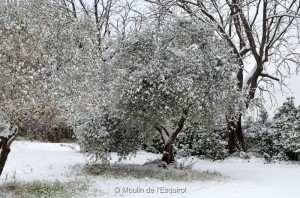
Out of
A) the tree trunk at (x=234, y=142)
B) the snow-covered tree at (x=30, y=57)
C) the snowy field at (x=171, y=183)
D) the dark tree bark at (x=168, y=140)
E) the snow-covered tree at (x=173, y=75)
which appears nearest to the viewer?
the snow-covered tree at (x=30, y=57)

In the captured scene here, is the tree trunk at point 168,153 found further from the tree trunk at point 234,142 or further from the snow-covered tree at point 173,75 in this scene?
the tree trunk at point 234,142

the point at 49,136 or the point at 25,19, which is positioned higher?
the point at 25,19

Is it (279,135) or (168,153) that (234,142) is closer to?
(279,135)

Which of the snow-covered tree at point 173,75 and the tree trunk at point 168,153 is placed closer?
the snow-covered tree at point 173,75

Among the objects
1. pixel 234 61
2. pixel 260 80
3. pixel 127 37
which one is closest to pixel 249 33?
pixel 260 80

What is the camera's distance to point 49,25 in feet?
28.7

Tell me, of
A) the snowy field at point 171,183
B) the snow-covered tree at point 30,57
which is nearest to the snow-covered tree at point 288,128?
the snowy field at point 171,183

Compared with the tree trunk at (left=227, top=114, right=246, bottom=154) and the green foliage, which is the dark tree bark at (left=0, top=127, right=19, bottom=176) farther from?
the tree trunk at (left=227, top=114, right=246, bottom=154)

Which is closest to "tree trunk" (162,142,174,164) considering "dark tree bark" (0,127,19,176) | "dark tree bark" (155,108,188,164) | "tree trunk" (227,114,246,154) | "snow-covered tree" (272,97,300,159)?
"dark tree bark" (155,108,188,164)

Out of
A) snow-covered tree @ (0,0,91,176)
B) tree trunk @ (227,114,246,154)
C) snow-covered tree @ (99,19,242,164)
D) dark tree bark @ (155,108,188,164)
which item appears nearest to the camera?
snow-covered tree @ (0,0,91,176)

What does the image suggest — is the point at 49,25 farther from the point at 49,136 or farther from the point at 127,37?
the point at 49,136

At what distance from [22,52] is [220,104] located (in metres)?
7.13

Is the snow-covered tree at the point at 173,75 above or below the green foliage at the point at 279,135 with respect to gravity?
above

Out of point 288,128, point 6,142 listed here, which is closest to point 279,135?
point 288,128
